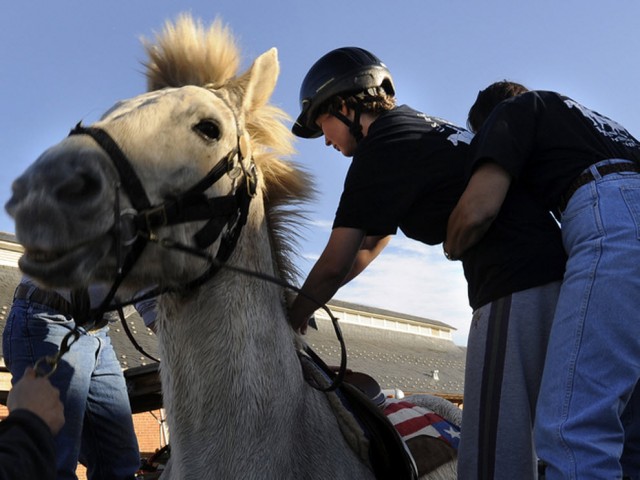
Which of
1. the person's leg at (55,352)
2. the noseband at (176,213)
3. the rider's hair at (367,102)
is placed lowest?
the person's leg at (55,352)

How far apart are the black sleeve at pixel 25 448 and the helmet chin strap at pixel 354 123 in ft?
6.84

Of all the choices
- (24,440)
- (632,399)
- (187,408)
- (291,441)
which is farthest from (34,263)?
(632,399)

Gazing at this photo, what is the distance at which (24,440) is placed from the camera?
6.76 feet

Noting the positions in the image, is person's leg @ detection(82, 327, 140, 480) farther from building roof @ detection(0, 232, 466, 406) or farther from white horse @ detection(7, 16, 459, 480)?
building roof @ detection(0, 232, 466, 406)

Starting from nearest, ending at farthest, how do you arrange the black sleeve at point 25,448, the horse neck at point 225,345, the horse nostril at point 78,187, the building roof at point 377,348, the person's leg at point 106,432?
the black sleeve at point 25,448, the horse nostril at point 78,187, the horse neck at point 225,345, the person's leg at point 106,432, the building roof at point 377,348

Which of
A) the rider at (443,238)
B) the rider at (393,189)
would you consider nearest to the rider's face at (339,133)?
the rider at (443,238)

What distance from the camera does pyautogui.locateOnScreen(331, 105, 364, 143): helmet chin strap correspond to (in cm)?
361

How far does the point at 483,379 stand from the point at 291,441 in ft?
2.65

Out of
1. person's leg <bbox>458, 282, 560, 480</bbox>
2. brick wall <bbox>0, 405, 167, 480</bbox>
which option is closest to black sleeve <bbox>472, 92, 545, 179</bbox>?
person's leg <bbox>458, 282, 560, 480</bbox>

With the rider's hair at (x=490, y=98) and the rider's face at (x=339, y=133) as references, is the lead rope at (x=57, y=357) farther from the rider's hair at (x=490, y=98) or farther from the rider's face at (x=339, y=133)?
the rider's hair at (x=490, y=98)

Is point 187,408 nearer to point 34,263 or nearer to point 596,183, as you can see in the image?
point 34,263

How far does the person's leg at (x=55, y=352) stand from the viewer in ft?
12.9

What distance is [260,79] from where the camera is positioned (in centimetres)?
343

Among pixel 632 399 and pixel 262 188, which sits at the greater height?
pixel 262 188
